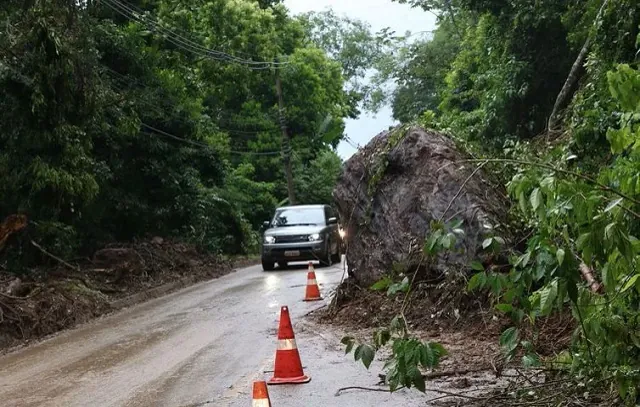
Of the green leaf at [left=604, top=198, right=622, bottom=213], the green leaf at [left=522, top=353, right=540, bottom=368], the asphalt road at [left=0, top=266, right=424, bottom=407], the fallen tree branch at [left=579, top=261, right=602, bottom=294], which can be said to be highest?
the green leaf at [left=604, top=198, right=622, bottom=213]

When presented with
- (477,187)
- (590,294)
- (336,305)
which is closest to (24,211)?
(336,305)

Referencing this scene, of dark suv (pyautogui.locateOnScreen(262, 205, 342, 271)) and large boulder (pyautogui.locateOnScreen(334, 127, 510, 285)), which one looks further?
dark suv (pyautogui.locateOnScreen(262, 205, 342, 271))

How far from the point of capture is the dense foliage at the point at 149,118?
14977 mm

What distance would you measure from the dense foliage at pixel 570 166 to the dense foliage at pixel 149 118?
696 cm

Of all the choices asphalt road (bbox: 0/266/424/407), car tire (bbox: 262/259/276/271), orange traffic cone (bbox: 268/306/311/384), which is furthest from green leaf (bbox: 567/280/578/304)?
car tire (bbox: 262/259/276/271)

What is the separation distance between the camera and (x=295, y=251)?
23.2 metres

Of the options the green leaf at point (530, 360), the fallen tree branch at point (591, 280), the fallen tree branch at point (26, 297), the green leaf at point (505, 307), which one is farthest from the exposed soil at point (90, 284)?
the green leaf at point (505, 307)

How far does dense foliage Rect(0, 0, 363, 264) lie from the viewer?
49.1ft

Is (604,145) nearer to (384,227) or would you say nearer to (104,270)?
(384,227)

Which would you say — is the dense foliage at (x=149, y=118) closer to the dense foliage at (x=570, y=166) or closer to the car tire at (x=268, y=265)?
the car tire at (x=268, y=265)

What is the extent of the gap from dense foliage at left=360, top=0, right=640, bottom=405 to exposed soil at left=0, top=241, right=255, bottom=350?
23.6 ft

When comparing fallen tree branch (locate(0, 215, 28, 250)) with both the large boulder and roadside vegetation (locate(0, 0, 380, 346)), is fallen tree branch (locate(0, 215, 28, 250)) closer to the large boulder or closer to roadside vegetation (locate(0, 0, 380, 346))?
roadside vegetation (locate(0, 0, 380, 346))

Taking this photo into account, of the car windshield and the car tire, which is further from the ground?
the car windshield

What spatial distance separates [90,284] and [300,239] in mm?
7834
